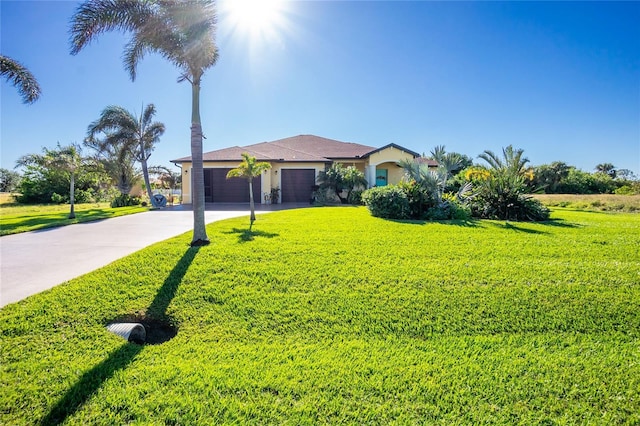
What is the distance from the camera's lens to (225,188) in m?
21.9

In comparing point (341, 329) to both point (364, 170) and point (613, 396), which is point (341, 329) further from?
point (364, 170)

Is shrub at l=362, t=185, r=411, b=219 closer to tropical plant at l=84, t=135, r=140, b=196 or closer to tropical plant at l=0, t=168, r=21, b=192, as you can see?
tropical plant at l=84, t=135, r=140, b=196

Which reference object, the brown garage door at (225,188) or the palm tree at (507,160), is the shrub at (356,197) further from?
the palm tree at (507,160)

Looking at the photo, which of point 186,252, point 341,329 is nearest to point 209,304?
point 341,329

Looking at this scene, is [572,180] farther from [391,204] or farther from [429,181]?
[391,204]

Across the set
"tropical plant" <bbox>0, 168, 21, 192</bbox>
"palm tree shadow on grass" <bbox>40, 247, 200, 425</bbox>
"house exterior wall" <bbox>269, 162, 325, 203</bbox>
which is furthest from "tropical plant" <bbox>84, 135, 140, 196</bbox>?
"tropical plant" <bbox>0, 168, 21, 192</bbox>

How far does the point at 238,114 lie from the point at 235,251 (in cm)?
1365

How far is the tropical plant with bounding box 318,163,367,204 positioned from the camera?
65.4ft

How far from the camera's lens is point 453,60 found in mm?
15047

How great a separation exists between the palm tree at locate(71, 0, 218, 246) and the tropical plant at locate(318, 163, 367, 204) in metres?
A: 12.8

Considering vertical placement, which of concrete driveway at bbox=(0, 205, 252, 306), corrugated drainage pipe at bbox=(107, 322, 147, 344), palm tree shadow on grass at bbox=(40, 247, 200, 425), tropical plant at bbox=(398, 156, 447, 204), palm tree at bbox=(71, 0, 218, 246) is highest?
palm tree at bbox=(71, 0, 218, 246)

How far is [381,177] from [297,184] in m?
7.40

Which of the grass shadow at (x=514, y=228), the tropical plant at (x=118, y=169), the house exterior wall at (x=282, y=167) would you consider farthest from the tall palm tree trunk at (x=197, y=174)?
the tropical plant at (x=118, y=169)

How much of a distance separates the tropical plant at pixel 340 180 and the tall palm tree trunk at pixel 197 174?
13004 mm
